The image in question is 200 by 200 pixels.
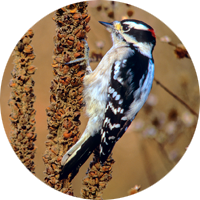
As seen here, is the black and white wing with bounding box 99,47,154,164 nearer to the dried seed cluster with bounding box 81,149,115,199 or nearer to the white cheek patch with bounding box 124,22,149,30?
the dried seed cluster with bounding box 81,149,115,199

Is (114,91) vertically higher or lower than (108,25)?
lower

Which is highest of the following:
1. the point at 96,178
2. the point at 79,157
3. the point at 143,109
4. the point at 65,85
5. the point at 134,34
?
the point at 134,34

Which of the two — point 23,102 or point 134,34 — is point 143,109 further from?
point 23,102

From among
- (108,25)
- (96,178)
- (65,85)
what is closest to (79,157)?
(96,178)

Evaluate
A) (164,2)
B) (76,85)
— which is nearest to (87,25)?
(76,85)

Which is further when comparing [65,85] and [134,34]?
[134,34]

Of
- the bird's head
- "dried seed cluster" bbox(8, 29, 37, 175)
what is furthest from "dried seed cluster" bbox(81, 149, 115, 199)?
the bird's head
